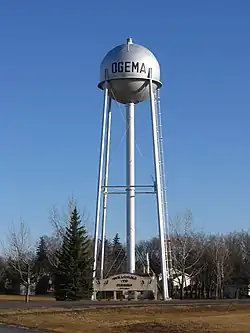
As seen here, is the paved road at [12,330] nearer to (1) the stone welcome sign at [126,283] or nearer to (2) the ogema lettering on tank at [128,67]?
(1) the stone welcome sign at [126,283]

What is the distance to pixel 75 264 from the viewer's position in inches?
1911

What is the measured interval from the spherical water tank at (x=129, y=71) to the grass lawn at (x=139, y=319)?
645 inches

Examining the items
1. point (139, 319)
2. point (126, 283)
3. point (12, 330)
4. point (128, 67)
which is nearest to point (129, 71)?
point (128, 67)

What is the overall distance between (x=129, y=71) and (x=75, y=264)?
1497cm

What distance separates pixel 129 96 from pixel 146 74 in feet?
7.04

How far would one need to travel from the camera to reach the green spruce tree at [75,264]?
158 ft

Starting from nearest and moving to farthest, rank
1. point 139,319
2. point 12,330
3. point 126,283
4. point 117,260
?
point 12,330 < point 139,319 < point 126,283 < point 117,260

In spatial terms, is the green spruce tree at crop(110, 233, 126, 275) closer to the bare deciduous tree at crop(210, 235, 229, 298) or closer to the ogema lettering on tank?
the bare deciduous tree at crop(210, 235, 229, 298)

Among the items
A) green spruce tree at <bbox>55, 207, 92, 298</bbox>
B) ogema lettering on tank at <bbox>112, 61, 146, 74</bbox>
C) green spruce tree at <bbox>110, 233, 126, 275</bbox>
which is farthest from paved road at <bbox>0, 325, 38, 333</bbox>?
green spruce tree at <bbox>110, 233, 126, 275</bbox>

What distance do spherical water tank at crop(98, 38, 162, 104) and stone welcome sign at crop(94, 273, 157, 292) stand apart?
39.2 ft

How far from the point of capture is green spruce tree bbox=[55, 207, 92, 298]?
48.1 m

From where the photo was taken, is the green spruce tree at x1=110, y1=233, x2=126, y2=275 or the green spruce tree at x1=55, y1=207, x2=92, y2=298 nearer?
the green spruce tree at x1=55, y1=207, x2=92, y2=298

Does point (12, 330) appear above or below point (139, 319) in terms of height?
below

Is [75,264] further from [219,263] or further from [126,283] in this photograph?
[219,263]
